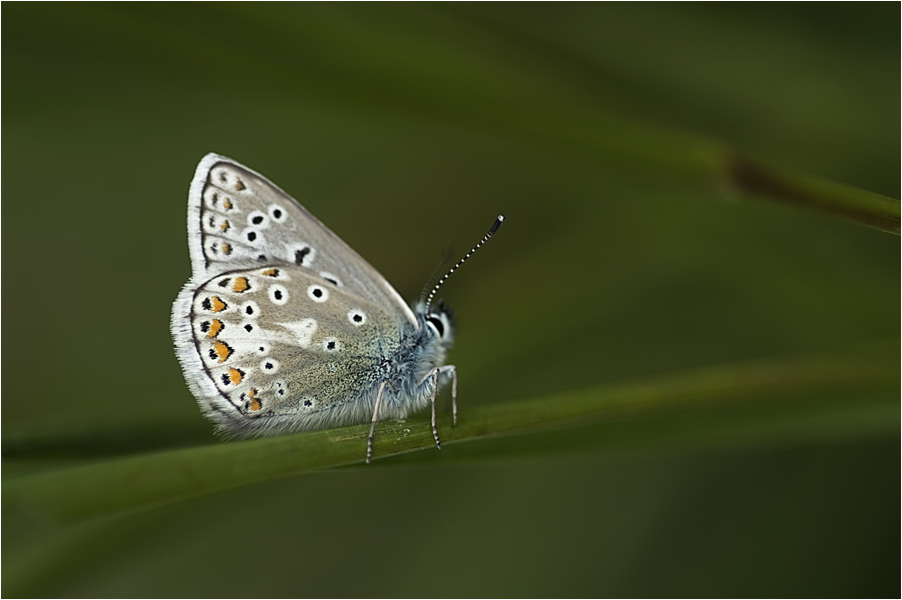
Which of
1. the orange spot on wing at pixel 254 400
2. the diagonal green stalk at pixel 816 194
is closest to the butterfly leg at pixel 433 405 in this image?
the orange spot on wing at pixel 254 400

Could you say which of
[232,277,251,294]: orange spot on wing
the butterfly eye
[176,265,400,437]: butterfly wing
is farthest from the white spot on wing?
the butterfly eye

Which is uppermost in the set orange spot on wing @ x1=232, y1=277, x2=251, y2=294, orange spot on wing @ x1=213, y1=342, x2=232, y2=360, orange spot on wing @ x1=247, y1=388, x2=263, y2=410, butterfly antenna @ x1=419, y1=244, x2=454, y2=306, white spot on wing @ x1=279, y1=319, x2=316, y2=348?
butterfly antenna @ x1=419, y1=244, x2=454, y2=306

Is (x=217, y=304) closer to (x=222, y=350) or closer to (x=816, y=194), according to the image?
(x=222, y=350)

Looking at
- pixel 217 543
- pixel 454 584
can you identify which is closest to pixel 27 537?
pixel 217 543

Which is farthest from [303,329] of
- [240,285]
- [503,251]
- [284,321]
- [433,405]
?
[503,251]

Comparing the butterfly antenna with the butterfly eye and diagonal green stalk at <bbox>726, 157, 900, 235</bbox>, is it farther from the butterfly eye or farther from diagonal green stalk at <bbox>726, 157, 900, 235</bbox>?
diagonal green stalk at <bbox>726, 157, 900, 235</bbox>

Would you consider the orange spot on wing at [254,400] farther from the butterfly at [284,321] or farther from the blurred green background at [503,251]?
the blurred green background at [503,251]
